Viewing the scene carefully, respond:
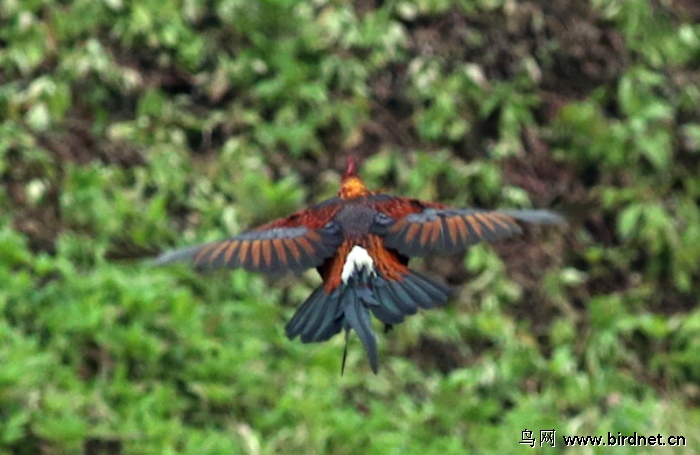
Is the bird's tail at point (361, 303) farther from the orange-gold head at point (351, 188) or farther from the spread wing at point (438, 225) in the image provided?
the orange-gold head at point (351, 188)

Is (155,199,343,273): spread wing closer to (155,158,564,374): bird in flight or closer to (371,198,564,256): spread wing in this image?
(155,158,564,374): bird in flight

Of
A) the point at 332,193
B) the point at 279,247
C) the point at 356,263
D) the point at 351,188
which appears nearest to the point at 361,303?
the point at 356,263

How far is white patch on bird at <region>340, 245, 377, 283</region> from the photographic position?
244cm

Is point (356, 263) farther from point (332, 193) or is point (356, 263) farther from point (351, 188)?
point (332, 193)

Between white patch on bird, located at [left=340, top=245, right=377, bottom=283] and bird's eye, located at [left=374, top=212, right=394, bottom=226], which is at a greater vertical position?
bird's eye, located at [left=374, top=212, right=394, bottom=226]

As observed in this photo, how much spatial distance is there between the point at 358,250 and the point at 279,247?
0.18 meters

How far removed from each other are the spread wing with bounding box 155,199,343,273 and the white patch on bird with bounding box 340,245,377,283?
5 centimetres

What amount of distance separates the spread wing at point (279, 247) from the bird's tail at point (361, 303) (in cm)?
9

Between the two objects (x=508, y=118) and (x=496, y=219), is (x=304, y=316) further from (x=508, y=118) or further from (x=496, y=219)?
(x=508, y=118)

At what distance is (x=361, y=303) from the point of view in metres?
2.37

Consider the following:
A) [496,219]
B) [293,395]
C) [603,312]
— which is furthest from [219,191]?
[496,219]

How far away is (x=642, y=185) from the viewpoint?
5652 mm

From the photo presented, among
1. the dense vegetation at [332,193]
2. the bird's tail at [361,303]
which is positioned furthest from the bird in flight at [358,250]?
the dense vegetation at [332,193]

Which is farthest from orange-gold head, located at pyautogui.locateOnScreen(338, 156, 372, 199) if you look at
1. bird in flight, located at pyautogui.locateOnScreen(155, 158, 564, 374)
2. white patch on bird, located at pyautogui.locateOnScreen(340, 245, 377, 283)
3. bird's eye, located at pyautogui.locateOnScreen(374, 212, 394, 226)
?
white patch on bird, located at pyautogui.locateOnScreen(340, 245, 377, 283)
